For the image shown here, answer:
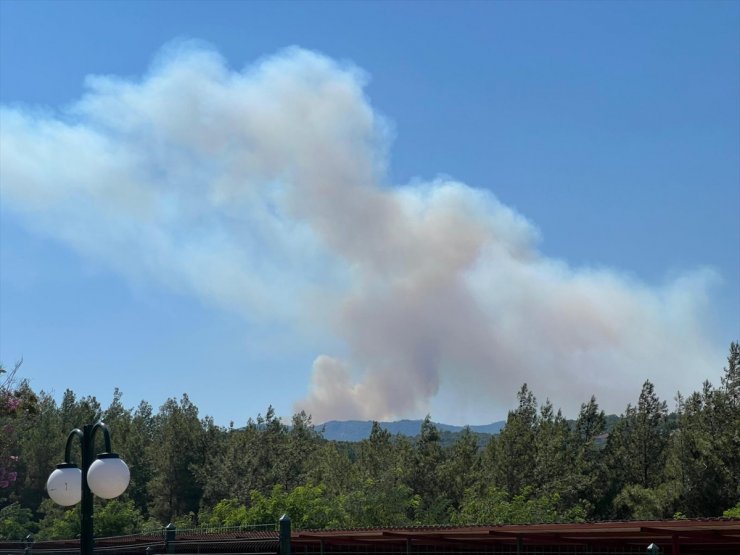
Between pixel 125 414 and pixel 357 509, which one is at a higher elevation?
pixel 125 414

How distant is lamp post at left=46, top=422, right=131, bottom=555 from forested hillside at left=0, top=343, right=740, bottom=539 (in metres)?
13.5

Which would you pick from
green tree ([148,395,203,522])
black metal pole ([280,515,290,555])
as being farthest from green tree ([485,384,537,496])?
black metal pole ([280,515,290,555])

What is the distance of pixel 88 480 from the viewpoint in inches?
421

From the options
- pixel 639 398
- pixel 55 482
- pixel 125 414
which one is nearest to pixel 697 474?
pixel 639 398

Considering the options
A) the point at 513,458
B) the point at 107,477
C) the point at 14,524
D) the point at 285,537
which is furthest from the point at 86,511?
the point at 14,524

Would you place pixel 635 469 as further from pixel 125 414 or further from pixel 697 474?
pixel 125 414

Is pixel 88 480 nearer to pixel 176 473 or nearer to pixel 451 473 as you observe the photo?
pixel 451 473

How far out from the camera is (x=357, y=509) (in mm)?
43000

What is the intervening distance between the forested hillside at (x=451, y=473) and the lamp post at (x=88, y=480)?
44.4 ft

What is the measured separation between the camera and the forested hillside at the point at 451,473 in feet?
136

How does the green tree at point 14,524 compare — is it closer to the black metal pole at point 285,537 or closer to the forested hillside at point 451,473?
the forested hillside at point 451,473

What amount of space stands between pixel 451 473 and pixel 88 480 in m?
40.6

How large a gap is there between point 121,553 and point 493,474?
25.6 meters

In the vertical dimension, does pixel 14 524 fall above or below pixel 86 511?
below
